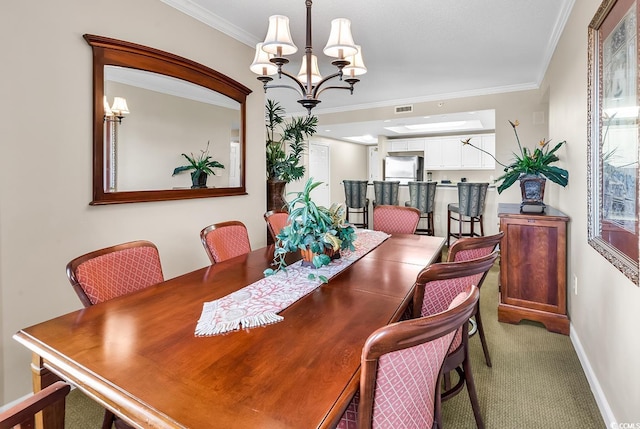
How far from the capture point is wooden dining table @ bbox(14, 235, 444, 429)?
0.72 metres

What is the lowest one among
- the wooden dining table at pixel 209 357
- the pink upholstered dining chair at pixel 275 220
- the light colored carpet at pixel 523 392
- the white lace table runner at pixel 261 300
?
the light colored carpet at pixel 523 392

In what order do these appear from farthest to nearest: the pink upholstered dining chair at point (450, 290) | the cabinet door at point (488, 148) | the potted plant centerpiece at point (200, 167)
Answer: the cabinet door at point (488, 148) → the potted plant centerpiece at point (200, 167) → the pink upholstered dining chair at point (450, 290)

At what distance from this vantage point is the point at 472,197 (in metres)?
4.66

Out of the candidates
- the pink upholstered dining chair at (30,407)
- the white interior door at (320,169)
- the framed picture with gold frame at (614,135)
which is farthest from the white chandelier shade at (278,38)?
the white interior door at (320,169)

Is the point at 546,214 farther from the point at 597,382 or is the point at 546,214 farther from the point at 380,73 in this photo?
the point at 380,73

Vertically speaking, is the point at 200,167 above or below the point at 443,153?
below

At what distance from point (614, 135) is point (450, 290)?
1.08 metres

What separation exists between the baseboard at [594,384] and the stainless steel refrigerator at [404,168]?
5777 mm

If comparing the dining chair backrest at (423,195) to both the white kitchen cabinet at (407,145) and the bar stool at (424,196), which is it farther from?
the white kitchen cabinet at (407,145)

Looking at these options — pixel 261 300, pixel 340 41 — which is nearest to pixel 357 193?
pixel 340 41

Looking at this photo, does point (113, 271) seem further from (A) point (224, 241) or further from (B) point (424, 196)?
(B) point (424, 196)

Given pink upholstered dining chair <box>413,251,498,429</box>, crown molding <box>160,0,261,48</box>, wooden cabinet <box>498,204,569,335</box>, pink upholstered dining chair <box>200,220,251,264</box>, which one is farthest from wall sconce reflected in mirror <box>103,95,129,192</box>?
wooden cabinet <box>498,204,569,335</box>

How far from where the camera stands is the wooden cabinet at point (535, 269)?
2551mm

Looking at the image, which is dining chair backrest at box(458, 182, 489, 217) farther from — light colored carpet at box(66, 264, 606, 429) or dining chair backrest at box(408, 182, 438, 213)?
light colored carpet at box(66, 264, 606, 429)
